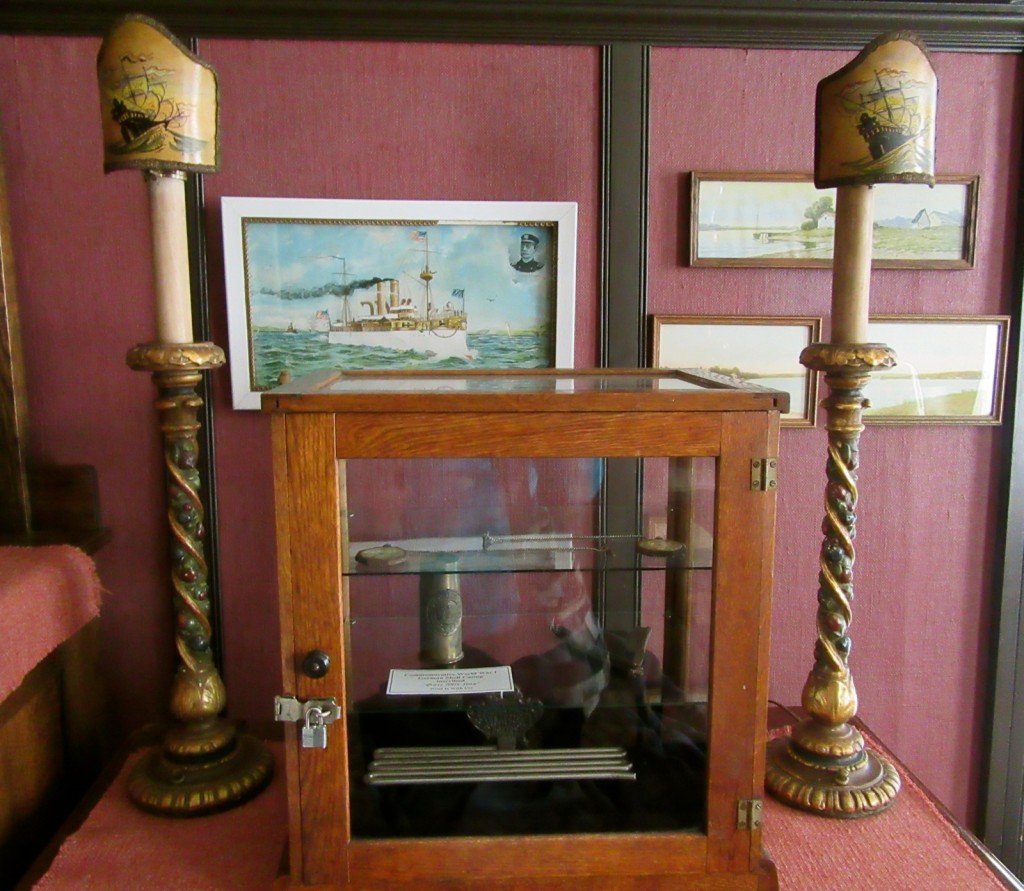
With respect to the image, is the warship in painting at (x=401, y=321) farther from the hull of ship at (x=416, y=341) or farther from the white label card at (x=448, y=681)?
the white label card at (x=448, y=681)

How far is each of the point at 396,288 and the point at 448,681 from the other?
2.06 feet

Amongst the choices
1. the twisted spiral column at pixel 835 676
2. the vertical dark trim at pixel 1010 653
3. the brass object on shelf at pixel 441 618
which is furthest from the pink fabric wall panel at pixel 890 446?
the brass object on shelf at pixel 441 618

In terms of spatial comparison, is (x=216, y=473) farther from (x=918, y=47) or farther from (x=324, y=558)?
(x=918, y=47)

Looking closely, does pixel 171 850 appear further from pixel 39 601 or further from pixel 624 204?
pixel 624 204

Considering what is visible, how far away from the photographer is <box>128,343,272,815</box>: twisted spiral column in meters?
1.01

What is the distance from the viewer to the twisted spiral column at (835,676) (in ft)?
3.39

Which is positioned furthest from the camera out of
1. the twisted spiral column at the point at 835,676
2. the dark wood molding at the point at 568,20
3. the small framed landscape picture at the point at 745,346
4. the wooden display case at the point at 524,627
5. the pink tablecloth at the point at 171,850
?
the small framed landscape picture at the point at 745,346

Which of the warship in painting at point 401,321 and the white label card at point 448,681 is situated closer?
the white label card at point 448,681

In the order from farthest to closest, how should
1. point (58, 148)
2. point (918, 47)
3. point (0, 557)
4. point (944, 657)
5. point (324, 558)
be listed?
point (944, 657), point (58, 148), point (0, 557), point (918, 47), point (324, 558)

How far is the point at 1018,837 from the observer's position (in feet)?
4.81

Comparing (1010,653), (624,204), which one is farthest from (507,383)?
(1010,653)

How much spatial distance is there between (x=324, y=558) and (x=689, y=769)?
0.44 metres

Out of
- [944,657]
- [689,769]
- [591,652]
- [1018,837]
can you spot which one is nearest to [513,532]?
[591,652]

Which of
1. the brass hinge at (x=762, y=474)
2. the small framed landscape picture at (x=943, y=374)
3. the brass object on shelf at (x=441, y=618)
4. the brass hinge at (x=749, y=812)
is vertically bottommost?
the brass hinge at (x=749, y=812)
